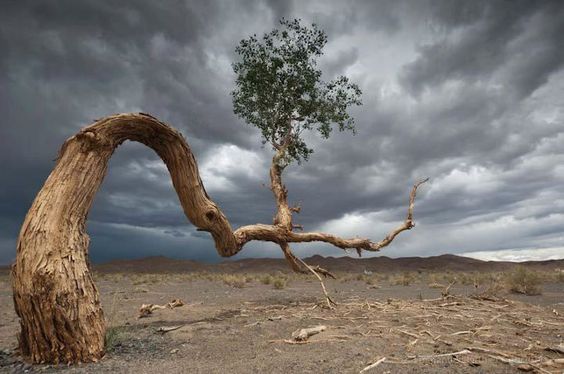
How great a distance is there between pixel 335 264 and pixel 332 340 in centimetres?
5489

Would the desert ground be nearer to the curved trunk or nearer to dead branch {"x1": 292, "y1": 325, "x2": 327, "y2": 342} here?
dead branch {"x1": 292, "y1": 325, "x2": 327, "y2": 342}

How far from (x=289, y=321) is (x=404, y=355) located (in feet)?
9.91

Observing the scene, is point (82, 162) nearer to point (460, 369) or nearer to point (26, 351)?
point (26, 351)

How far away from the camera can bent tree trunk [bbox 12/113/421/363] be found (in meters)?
5.57

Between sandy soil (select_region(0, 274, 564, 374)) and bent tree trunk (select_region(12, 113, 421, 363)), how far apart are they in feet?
0.95

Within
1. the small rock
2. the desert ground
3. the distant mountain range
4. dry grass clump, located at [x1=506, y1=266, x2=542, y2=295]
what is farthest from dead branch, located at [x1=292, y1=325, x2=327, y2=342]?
the distant mountain range

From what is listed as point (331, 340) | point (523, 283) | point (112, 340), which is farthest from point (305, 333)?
point (523, 283)

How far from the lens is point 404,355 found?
5543mm

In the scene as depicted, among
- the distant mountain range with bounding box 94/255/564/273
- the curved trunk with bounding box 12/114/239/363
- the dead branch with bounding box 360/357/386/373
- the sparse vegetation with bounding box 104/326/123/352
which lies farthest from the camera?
the distant mountain range with bounding box 94/255/564/273

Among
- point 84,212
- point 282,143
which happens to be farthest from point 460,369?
point 282,143

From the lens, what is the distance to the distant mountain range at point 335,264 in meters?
56.1

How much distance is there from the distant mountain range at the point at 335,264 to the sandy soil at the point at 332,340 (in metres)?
45.4

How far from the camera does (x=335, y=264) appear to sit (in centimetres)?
6022

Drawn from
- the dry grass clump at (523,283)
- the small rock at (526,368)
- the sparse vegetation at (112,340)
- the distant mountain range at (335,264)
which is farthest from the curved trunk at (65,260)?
the distant mountain range at (335,264)
